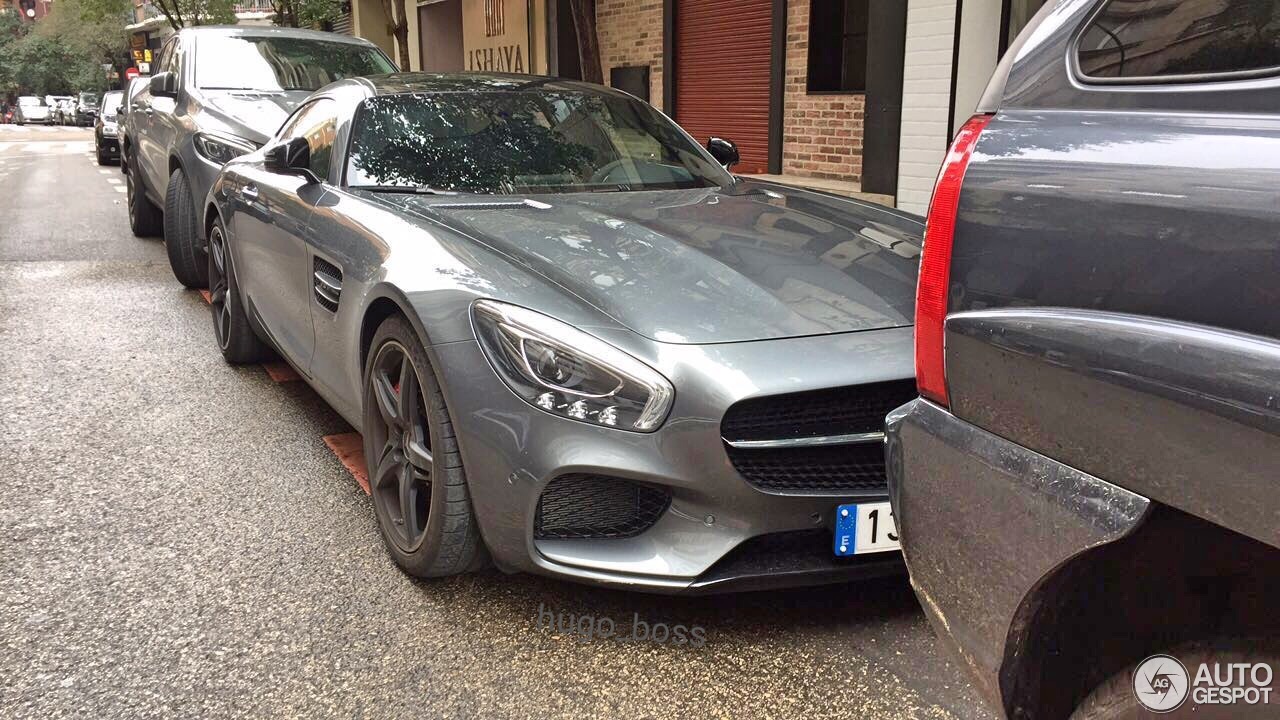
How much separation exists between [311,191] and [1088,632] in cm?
308

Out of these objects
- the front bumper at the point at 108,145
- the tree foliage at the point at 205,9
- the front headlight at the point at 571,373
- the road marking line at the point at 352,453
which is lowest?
the road marking line at the point at 352,453

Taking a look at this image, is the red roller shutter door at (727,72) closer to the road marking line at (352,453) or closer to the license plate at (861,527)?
the road marking line at (352,453)

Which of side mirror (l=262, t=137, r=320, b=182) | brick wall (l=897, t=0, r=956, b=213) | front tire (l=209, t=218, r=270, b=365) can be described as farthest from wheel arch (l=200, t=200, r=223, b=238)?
brick wall (l=897, t=0, r=956, b=213)

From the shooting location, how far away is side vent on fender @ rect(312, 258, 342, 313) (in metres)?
3.41

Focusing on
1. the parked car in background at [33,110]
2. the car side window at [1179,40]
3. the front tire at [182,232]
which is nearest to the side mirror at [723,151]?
the car side window at [1179,40]

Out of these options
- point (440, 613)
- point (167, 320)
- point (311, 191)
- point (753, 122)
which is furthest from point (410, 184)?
point (753, 122)

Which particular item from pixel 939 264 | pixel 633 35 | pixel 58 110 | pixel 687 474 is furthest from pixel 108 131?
pixel 58 110

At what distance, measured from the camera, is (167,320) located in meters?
6.47

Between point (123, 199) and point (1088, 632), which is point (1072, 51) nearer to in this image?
point (1088, 632)

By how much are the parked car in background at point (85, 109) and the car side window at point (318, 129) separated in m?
58.4

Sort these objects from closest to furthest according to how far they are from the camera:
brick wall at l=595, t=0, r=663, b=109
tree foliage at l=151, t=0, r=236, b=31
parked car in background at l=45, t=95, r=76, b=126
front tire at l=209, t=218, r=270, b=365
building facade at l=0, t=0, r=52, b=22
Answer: front tire at l=209, t=218, r=270, b=365 < brick wall at l=595, t=0, r=663, b=109 < tree foliage at l=151, t=0, r=236, b=31 < parked car in background at l=45, t=95, r=76, b=126 < building facade at l=0, t=0, r=52, b=22

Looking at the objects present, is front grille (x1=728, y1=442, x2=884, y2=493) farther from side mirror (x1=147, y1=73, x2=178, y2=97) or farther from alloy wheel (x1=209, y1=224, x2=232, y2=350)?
side mirror (x1=147, y1=73, x2=178, y2=97)

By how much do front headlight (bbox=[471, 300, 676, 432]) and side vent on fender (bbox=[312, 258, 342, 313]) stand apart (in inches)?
38.3

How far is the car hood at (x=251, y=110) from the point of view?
24.0 feet
